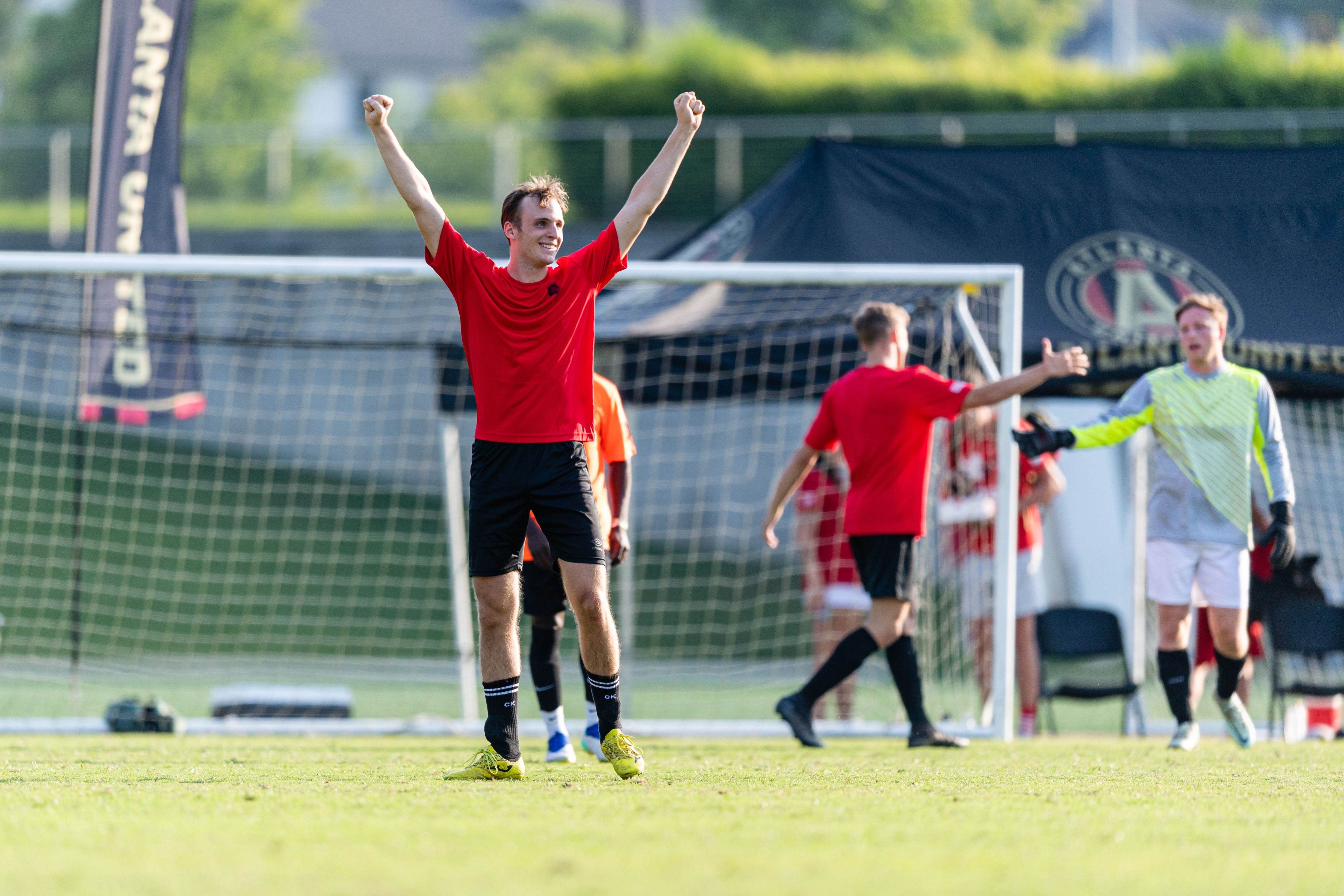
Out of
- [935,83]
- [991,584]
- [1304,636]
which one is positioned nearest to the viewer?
[1304,636]

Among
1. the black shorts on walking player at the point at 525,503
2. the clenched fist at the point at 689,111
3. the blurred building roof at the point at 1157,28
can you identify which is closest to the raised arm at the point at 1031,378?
the clenched fist at the point at 689,111

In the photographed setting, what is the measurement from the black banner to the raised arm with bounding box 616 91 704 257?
11.4 ft

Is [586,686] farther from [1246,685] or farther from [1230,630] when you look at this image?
[1246,685]

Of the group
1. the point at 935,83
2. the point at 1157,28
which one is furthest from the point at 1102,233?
the point at 1157,28

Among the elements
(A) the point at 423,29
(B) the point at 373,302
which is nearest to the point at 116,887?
(B) the point at 373,302

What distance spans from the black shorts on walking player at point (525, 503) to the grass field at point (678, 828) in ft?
2.33

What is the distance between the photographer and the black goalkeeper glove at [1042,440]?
596 centimetres

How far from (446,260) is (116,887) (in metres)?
2.38

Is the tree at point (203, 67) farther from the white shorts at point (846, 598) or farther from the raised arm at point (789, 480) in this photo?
the raised arm at point (789, 480)

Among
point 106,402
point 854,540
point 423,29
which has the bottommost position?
point 854,540

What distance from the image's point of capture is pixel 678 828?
11.6ft

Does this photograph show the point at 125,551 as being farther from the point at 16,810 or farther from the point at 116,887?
the point at 116,887

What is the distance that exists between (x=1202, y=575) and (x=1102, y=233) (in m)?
3.07

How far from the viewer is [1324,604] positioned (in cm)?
841
